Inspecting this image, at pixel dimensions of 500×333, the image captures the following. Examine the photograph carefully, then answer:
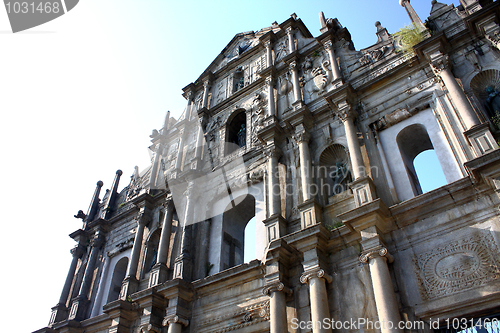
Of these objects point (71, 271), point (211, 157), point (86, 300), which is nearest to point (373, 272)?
point (211, 157)

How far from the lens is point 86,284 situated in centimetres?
1435

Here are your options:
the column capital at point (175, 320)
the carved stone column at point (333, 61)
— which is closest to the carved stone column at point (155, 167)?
the column capital at point (175, 320)

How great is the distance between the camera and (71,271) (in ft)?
51.0

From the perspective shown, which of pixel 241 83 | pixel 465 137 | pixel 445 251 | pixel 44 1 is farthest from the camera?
pixel 241 83

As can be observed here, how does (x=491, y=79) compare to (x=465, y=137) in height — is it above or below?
above

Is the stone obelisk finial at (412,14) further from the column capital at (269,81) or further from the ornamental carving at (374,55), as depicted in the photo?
the column capital at (269,81)

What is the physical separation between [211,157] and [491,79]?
9.10 meters

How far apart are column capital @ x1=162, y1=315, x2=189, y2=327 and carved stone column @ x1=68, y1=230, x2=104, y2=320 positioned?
5.15 metres

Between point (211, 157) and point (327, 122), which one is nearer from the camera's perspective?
point (327, 122)

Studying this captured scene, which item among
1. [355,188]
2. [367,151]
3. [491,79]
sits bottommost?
[355,188]

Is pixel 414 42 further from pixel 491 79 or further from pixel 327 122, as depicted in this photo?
pixel 327 122

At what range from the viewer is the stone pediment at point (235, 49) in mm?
18141

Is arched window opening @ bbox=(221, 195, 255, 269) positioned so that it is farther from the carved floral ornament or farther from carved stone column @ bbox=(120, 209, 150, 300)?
the carved floral ornament

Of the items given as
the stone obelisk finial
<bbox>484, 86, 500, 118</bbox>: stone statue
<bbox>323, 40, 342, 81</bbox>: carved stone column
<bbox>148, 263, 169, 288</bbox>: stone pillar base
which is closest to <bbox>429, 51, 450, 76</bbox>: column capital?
<bbox>484, 86, 500, 118</bbox>: stone statue
